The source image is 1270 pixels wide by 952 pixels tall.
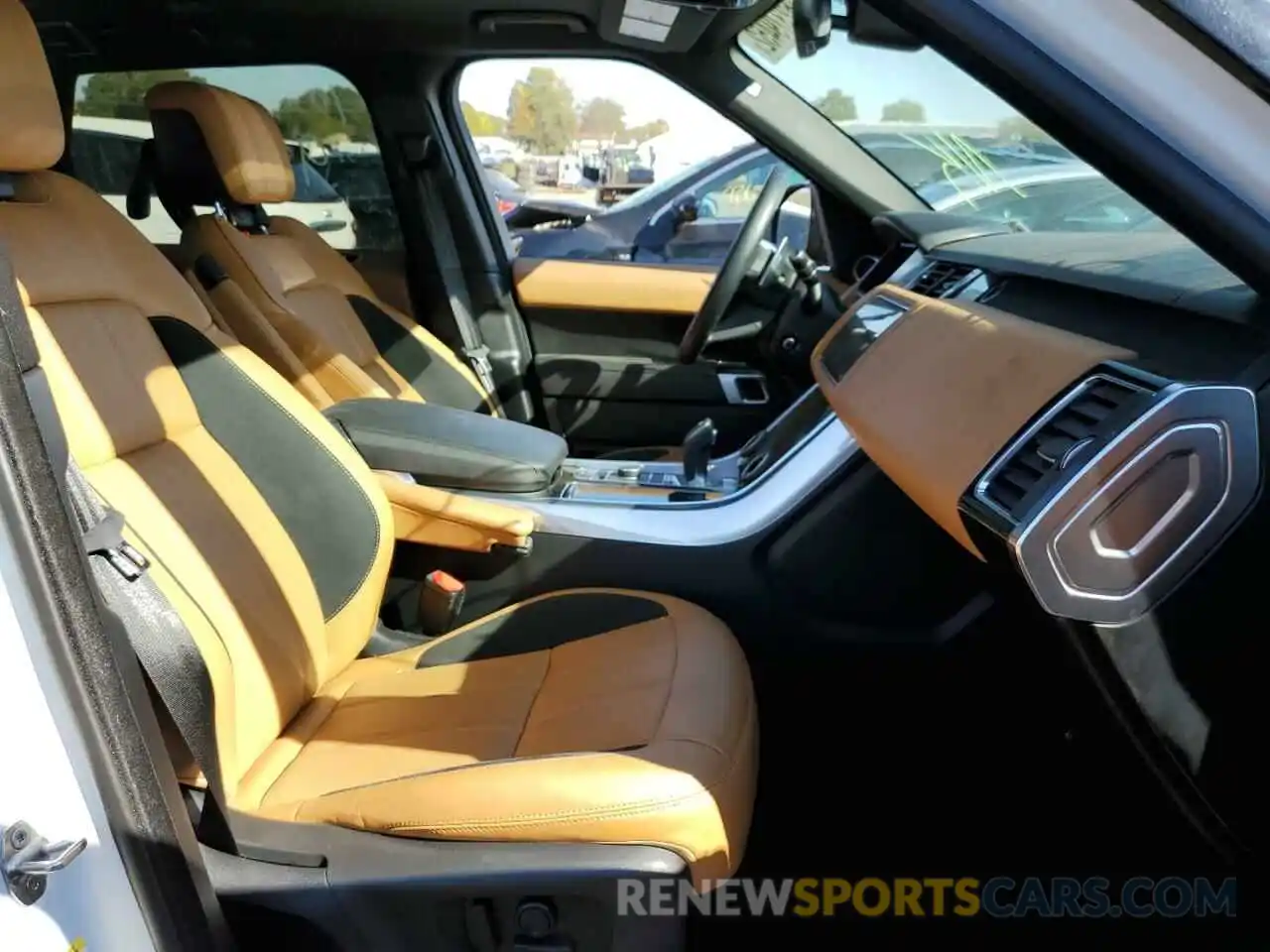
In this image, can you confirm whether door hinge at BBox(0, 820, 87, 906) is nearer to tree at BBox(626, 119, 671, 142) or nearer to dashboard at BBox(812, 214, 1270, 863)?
dashboard at BBox(812, 214, 1270, 863)

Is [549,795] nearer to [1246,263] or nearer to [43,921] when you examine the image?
[43,921]

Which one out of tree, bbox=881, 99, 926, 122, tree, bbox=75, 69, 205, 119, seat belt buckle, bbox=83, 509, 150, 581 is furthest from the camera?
tree, bbox=75, 69, 205, 119

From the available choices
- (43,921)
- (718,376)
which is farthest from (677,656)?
(718,376)

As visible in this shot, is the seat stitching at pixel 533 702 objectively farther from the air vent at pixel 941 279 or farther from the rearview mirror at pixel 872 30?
the rearview mirror at pixel 872 30

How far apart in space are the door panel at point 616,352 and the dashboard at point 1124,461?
1789 millimetres

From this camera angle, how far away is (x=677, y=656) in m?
1.50

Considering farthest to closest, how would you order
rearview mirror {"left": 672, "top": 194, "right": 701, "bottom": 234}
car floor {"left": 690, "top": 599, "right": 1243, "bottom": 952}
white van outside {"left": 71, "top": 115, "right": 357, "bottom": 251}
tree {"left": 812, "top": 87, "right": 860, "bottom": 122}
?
rearview mirror {"left": 672, "top": 194, "right": 701, "bottom": 234} < white van outside {"left": 71, "top": 115, "right": 357, "bottom": 251} < tree {"left": 812, "top": 87, "right": 860, "bottom": 122} < car floor {"left": 690, "top": 599, "right": 1243, "bottom": 952}

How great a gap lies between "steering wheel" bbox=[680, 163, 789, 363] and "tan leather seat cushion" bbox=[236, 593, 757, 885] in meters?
0.93

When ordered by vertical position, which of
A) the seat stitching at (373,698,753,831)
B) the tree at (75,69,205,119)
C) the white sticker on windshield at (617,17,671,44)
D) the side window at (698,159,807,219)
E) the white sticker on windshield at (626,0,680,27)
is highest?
the white sticker on windshield at (626,0,680,27)

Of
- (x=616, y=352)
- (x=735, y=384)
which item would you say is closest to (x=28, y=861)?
(x=735, y=384)

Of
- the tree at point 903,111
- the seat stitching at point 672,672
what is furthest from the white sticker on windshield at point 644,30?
the seat stitching at point 672,672

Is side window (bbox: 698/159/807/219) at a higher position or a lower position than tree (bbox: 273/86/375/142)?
lower

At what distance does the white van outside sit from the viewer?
2764 millimetres

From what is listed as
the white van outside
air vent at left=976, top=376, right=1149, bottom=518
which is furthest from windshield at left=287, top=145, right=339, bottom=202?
air vent at left=976, top=376, right=1149, bottom=518
